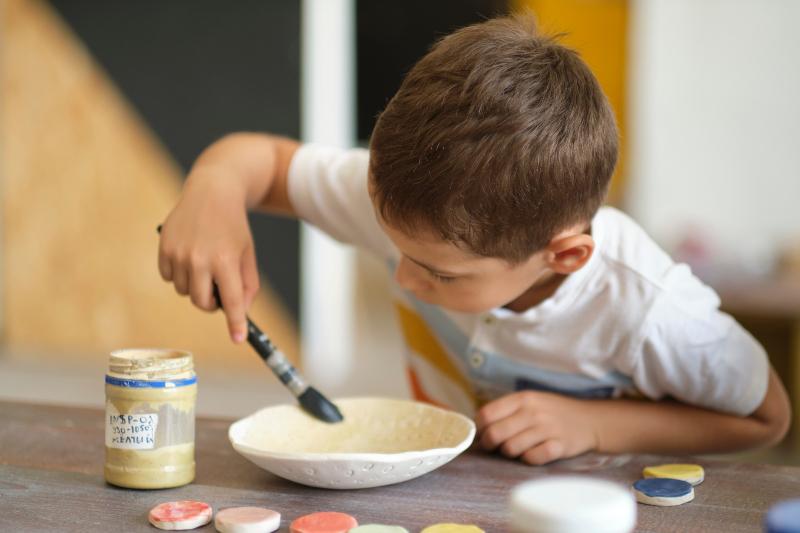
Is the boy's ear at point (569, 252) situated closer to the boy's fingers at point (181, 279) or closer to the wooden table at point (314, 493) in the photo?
the wooden table at point (314, 493)

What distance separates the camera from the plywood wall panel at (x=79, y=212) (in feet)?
12.6

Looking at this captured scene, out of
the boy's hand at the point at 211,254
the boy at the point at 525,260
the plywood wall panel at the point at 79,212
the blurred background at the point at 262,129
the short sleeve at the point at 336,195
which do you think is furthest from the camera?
the plywood wall panel at the point at 79,212

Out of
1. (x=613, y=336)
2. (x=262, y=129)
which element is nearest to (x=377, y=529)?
(x=613, y=336)

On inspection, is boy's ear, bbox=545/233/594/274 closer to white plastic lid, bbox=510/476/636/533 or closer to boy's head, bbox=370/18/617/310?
boy's head, bbox=370/18/617/310

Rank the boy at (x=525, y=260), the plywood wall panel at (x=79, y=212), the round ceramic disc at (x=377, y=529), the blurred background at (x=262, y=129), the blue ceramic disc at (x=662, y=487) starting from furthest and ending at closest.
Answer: the plywood wall panel at (x=79, y=212)
the blurred background at (x=262, y=129)
the boy at (x=525, y=260)
the blue ceramic disc at (x=662, y=487)
the round ceramic disc at (x=377, y=529)

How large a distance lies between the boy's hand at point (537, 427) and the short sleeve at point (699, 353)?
0.37ft

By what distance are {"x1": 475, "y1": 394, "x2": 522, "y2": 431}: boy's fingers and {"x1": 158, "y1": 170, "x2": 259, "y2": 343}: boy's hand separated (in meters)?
0.28

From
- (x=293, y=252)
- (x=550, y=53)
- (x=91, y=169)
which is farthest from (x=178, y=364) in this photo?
(x=91, y=169)

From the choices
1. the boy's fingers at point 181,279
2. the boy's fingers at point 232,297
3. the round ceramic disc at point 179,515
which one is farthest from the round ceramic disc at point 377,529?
the boy's fingers at point 181,279

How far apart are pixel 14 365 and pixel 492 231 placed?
361cm

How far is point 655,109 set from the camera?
3.97 m

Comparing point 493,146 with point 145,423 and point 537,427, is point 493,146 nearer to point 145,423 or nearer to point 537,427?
point 537,427

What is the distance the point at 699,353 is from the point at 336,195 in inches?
21.2

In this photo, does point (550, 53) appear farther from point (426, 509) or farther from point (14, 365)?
point (14, 365)
